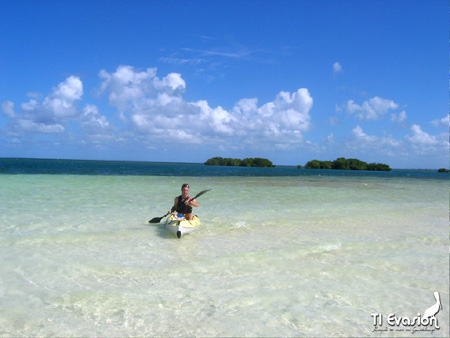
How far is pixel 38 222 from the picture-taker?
12.3 meters

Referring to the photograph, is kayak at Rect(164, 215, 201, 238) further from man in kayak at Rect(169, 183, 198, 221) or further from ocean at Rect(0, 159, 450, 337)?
man in kayak at Rect(169, 183, 198, 221)

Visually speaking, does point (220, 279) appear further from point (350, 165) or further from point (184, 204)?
point (350, 165)

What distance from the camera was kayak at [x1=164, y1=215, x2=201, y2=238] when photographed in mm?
10406

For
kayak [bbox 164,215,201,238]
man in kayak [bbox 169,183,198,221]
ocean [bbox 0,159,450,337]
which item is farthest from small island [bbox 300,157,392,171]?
kayak [bbox 164,215,201,238]

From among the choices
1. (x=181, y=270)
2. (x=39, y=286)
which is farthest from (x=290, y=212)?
(x=39, y=286)

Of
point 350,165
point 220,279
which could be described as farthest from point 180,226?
point 350,165

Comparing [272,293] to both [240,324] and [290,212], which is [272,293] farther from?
[290,212]

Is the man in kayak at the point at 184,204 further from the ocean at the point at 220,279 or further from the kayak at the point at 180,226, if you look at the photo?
the ocean at the point at 220,279

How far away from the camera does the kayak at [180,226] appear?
410 inches

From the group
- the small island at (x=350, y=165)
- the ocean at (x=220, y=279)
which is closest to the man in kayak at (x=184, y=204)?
the ocean at (x=220, y=279)

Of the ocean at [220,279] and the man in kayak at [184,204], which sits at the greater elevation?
the man in kayak at [184,204]

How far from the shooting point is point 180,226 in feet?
34.1

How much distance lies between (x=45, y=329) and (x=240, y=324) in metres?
2.88

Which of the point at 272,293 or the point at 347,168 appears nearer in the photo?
the point at 272,293
